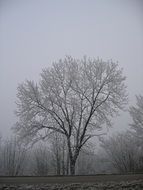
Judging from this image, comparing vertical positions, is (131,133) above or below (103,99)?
below

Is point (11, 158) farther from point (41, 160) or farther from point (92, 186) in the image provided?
point (92, 186)

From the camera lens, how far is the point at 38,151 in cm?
2900

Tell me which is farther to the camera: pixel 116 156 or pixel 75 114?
pixel 116 156

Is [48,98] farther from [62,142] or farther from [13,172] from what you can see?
[13,172]

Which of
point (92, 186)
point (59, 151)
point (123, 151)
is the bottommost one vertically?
point (92, 186)

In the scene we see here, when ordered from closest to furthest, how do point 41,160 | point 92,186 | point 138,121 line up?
1. point 92,186
2. point 138,121
3. point 41,160

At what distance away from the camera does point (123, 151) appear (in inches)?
1048

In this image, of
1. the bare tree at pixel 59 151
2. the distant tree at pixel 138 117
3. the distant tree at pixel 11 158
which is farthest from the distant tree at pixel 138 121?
the distant tree at pixel 11 158

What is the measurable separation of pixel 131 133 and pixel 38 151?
14.3 metres

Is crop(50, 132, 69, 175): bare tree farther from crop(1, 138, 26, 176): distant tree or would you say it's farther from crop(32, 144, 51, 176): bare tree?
crop(1, 138, 26, 176): distant tree

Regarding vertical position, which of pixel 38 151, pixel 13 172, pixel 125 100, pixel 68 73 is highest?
pixel 68 73

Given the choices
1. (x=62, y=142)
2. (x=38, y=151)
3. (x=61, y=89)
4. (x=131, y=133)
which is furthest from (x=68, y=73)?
(x=38, y=151)

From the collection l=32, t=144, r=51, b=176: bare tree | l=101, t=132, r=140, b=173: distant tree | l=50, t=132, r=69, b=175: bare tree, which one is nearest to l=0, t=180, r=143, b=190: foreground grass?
l=50, t=132, r=69, b=175: bare tree

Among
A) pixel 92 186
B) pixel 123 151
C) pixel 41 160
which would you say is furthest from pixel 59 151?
pixel 92 186
